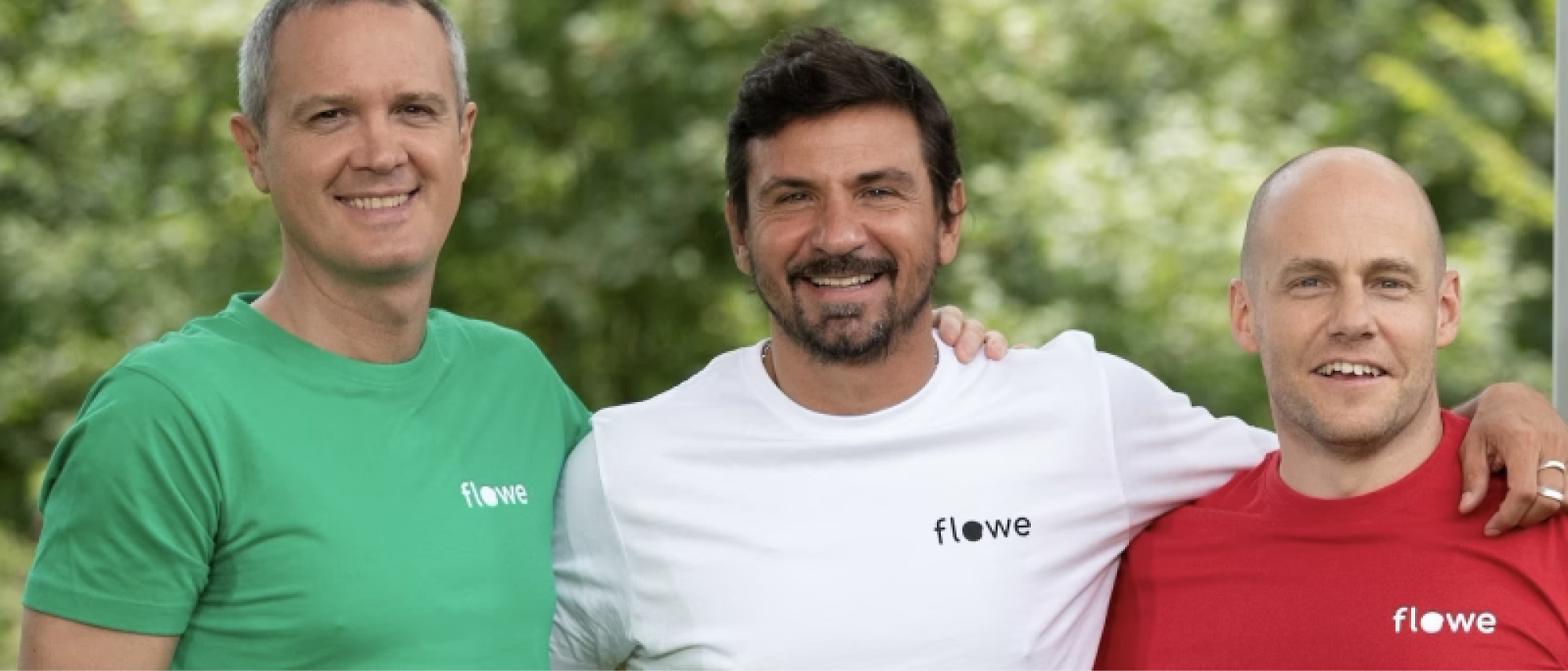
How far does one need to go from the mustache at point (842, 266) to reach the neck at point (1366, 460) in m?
0.61

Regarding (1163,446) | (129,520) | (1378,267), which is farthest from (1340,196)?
(129,520)

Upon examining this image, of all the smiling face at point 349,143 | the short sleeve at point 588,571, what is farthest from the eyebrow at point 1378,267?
the smiling face at point 349,143

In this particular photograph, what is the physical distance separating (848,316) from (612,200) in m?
4.37

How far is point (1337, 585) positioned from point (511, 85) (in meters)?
4.96

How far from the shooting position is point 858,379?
2.61 m

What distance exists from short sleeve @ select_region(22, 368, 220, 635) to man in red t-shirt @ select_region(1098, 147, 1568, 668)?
1.27 meters

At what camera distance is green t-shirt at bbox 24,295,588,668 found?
208cm

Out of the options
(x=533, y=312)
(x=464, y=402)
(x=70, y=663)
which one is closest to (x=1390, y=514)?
(x=464, y=402)

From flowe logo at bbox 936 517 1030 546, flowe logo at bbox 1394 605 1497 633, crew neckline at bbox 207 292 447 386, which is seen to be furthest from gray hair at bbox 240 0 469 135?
flowe logo at bbox 1394 605 1497 633

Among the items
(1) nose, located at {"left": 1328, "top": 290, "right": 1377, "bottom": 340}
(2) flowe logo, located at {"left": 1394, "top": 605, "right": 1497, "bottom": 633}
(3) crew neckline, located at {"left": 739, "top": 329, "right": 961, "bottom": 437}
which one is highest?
(1) nose, located at {"left": 1328, "top": 290, "right": 1377, "bottom": 340}

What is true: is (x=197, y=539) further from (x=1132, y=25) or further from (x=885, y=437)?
(x=1132, y=25)

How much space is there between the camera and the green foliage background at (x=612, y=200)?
669 cm

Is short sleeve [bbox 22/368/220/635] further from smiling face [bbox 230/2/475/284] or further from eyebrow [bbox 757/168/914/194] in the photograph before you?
eyebrow [bbox 757/168/914/194]

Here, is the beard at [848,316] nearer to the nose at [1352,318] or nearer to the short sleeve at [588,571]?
the short sleeve at [588,571]
